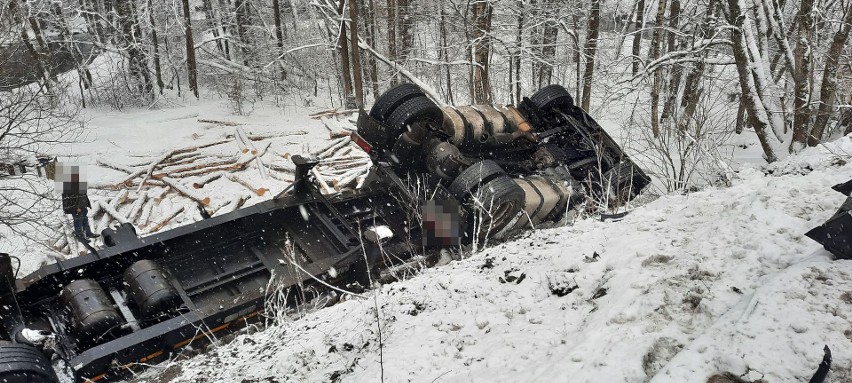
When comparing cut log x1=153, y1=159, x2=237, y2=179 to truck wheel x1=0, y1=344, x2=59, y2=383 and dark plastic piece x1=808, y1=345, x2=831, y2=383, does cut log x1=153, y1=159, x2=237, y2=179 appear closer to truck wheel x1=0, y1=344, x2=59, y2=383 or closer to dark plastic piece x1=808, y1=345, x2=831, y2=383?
truck wheel x1=0, y1=344, x2=59, y2=383

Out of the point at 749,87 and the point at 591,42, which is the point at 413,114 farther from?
the point at 591,42

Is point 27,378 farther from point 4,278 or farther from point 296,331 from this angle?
point 296,331

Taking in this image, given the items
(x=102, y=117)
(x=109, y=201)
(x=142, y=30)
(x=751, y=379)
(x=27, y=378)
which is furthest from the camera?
(x=142, y=30)

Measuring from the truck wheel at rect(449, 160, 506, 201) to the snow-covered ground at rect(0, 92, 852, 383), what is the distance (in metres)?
1.35

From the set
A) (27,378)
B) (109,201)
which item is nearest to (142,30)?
(109,201)

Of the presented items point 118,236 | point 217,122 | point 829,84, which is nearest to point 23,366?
point 118,236

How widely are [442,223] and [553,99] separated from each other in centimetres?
300

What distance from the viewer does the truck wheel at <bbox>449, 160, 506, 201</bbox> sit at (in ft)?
19.0

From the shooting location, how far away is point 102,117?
1488 centimetres

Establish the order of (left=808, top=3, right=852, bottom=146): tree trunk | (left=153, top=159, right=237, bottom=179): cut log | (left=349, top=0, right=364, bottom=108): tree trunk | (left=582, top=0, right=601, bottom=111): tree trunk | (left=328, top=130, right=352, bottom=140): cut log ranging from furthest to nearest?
(left=582, top=0, right=601, bottom=111): tree trunk < (left=349, top=0, right=364, bottom=108): tree trunk < (left=328, top=130, right=352, bottom=140): cut log < (left=153, top=159, right=237, bottom=179): cut log < (left=808, top=3, right=852, bottom=146): tree trunk

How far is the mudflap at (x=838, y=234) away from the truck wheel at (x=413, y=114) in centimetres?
457

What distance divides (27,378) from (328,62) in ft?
66.5

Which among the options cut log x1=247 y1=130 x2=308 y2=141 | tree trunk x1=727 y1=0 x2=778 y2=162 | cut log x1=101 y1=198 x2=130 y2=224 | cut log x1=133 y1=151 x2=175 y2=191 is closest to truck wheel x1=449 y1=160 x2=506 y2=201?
tree trunk x1=727 y1=0 x2=778 y2=162

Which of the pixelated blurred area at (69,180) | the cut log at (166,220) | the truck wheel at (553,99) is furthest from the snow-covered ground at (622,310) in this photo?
the cut log at (166,220)
